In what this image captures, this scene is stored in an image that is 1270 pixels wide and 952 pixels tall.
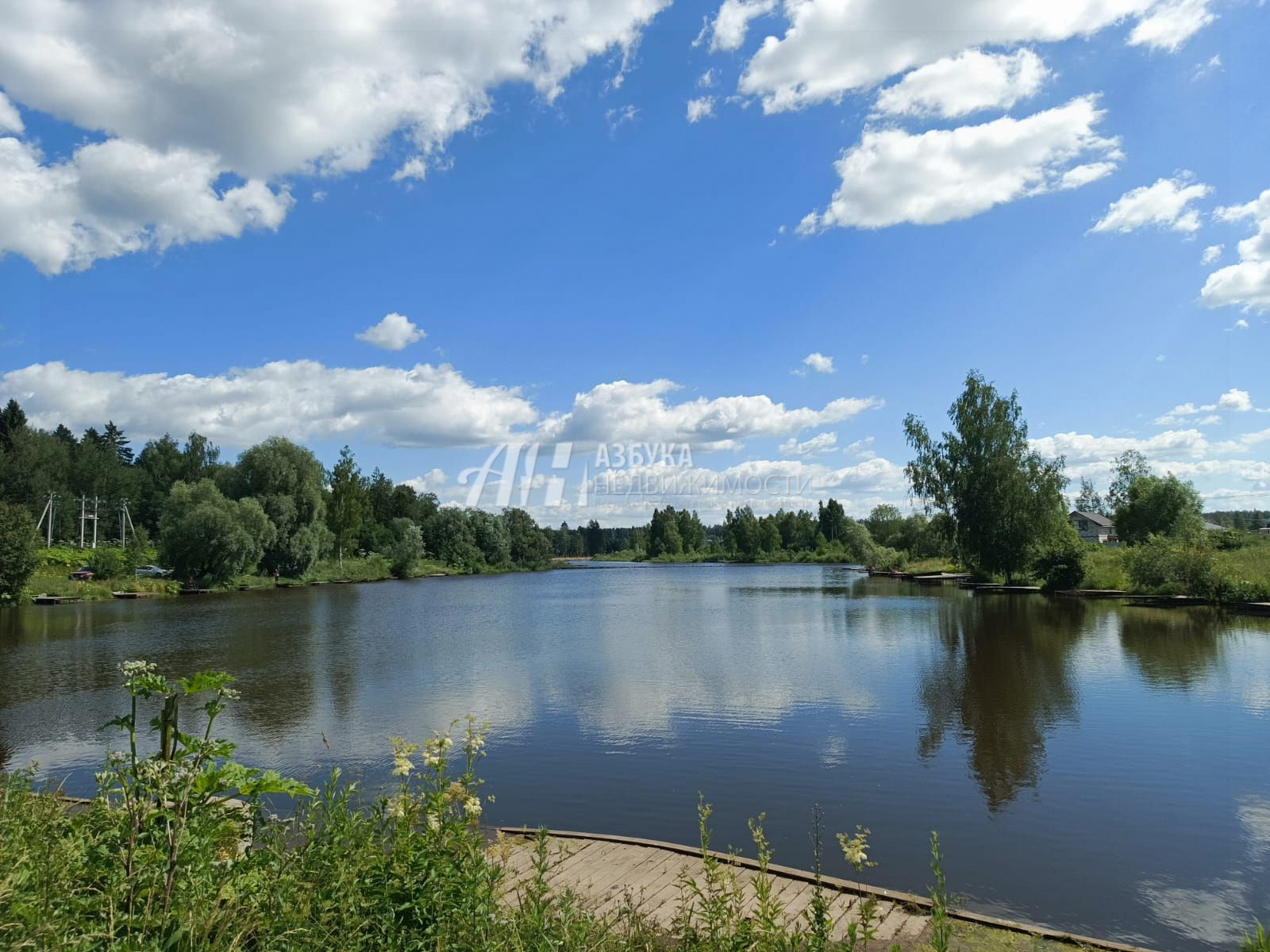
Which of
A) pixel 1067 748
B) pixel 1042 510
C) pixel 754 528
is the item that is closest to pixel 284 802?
pixel 1067 748

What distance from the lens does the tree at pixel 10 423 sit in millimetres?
68812

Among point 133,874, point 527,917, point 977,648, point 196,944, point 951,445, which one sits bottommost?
point 977,648

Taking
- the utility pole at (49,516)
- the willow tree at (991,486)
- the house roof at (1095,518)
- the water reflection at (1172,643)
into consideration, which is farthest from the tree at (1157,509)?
the utility pole at (49,516)

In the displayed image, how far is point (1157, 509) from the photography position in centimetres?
5328

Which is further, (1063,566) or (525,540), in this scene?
(525,540)

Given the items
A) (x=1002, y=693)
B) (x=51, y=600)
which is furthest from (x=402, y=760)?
(x=51, y=600)

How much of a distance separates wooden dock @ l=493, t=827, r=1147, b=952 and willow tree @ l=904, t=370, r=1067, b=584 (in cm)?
3942

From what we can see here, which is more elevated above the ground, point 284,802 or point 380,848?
point 380,848

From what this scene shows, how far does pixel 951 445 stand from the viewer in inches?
1724

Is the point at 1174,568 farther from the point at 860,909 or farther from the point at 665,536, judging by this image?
the point at 665,536

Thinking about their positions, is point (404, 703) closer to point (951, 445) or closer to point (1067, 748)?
point (1067, 748)

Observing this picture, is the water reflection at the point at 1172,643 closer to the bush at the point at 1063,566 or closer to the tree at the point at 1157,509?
the bush at the point at 1063,566

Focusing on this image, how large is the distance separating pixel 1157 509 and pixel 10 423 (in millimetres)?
99230

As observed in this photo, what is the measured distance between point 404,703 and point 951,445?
38.3m
